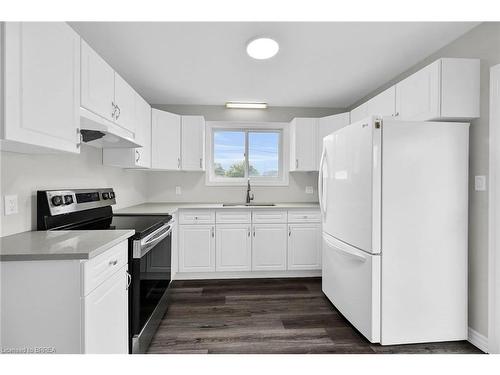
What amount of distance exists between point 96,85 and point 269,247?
2424 millimetres

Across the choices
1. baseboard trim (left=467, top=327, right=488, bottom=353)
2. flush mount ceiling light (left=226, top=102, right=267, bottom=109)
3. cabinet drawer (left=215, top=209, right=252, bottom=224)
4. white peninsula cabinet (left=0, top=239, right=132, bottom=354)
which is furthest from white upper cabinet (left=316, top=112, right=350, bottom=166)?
white peninsula cabinet (left=0, top=239, right=132, bottom=354)

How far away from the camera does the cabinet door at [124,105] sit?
2.01 m

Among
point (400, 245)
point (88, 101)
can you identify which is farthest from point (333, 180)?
point (88, 101)

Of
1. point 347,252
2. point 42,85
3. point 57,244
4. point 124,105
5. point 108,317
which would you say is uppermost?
point 124,105

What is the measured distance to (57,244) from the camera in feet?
4.07

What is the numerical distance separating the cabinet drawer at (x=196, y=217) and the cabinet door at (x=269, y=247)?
22.0 inches

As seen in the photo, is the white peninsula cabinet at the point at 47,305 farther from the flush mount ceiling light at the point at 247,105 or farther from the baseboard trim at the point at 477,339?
the flush mount ceiling light at the point at 247,105

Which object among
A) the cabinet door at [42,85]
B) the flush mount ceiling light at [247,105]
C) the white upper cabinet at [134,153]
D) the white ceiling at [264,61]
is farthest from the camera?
the flush mount ceiling light at [247,105]

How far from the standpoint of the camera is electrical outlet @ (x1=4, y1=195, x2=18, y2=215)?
139 cm

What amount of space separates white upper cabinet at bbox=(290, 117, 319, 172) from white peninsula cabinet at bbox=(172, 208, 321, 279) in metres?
0.68

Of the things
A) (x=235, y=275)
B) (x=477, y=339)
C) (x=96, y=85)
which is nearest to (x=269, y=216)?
(x=235, y=275)

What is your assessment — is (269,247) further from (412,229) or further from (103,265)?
(103,265)

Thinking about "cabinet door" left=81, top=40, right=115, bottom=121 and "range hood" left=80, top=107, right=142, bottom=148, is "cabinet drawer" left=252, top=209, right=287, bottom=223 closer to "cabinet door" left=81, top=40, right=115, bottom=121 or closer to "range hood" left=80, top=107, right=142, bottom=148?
"range hood" left=80, top=107, right=142, bottom=148

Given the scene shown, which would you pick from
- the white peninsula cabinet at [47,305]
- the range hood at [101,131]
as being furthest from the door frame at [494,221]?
the range hood at [101,131]
